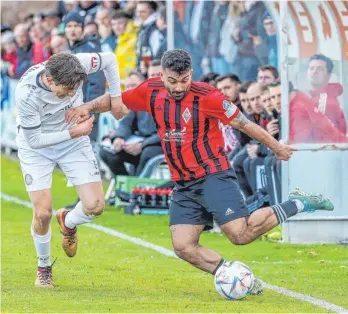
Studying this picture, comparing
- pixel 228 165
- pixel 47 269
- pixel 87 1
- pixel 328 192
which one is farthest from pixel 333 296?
pixel 87 1

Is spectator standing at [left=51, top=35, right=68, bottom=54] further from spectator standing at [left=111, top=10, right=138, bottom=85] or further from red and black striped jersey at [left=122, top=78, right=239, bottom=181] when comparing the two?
red and black striped jersey at [left=122, top=78, right=239, bottom=181]

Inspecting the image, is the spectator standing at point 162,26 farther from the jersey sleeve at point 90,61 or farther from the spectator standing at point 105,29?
the jersey sleeve at point 90,61

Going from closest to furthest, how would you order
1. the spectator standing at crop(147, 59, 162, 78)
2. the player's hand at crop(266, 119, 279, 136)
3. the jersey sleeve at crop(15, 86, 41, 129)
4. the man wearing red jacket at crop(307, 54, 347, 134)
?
the jersey sleeve at crop(15, 86, 41, 129) < the man wearing red jacket at crop(307, 54, 347, 134) < the player's hand at crop(266, 119, 279, 136) < the spectator standing at crop(147, 59, 162, 78)

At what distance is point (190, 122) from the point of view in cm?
937

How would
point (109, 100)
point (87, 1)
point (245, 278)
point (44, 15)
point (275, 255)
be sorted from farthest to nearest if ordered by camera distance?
point (44, 15)
point (87, 1)
point (275, 255)
point (109, 100)
point (245, 278)

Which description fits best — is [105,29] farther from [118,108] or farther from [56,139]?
[56,139]

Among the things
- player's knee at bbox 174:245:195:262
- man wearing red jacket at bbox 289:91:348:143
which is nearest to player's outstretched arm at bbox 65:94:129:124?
player's knee at bbox 174:245:195:262

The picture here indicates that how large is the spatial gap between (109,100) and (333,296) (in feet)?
8.00

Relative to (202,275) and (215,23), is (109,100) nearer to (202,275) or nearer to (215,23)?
(202,275)

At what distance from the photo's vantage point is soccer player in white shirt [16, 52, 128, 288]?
952 centimetres

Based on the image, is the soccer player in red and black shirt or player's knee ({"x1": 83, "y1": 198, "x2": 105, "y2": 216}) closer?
the soccer player in red and black shirt

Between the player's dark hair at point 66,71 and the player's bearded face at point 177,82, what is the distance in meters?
0.68

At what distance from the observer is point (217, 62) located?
57.6 ft

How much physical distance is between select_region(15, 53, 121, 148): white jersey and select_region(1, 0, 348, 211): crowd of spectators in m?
3.09
